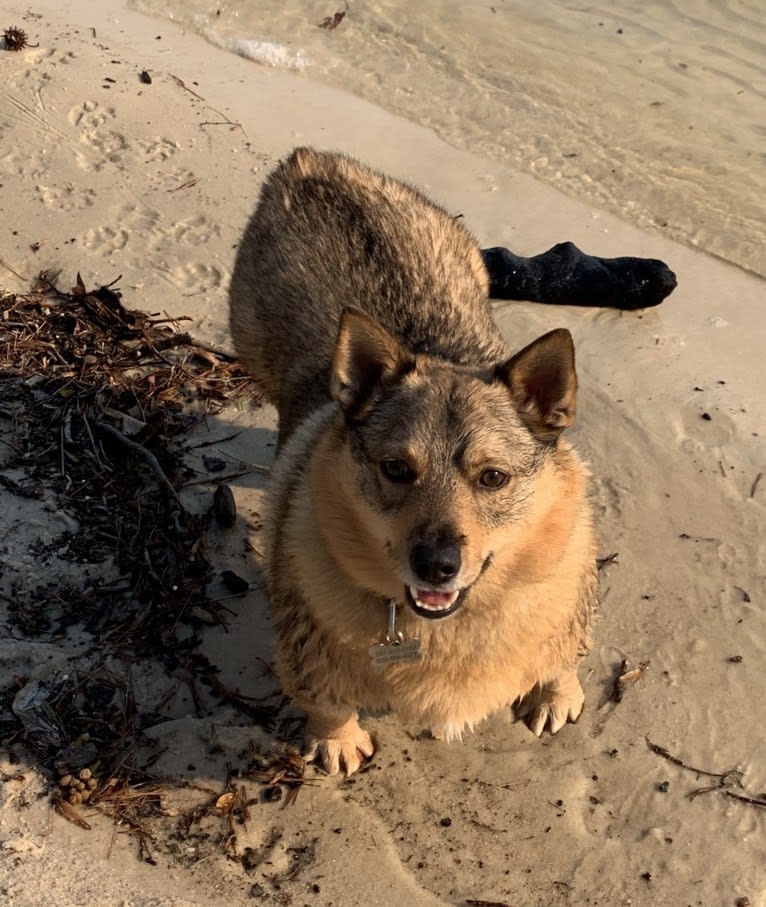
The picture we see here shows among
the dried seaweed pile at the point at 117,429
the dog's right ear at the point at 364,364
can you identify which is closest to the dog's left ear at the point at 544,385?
the dog's right ear at the point at 364,364

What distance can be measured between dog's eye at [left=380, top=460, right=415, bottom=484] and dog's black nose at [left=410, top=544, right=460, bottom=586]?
1.03 ft

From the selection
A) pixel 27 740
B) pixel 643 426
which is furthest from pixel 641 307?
pixel 27 740

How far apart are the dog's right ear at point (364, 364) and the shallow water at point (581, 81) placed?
444cm

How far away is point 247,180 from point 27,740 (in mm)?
5024

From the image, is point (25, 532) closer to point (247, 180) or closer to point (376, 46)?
point (247, 180)

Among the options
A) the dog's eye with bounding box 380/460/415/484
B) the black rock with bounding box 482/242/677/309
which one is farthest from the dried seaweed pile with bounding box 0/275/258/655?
the black rock with bounding box 482/242/677/309

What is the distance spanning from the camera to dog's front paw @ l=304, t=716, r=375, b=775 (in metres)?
4.27

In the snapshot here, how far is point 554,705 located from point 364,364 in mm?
1906

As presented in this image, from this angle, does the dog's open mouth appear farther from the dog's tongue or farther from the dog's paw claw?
the dog's paw claw

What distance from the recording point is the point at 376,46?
999 cm

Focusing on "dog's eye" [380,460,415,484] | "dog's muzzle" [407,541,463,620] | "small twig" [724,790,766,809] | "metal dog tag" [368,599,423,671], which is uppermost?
"dog's eye" [380,460,415,484]

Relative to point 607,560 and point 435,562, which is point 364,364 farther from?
point 607,560

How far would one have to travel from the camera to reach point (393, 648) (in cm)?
362

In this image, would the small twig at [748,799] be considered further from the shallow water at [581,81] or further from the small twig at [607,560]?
the shallow water at [581,81]
